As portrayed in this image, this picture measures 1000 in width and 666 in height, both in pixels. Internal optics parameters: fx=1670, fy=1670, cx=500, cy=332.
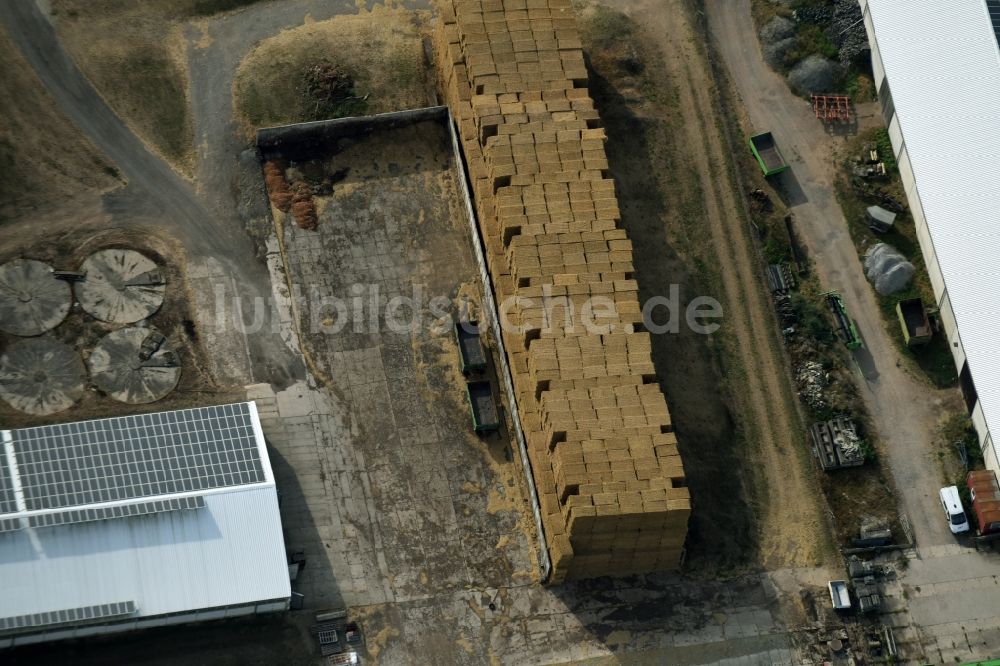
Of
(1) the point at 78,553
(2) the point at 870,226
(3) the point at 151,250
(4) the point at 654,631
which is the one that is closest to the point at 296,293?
(3) the point at 151,250

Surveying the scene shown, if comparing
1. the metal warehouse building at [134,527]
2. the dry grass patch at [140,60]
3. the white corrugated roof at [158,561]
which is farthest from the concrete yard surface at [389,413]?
the dry grass patch at [140,60]

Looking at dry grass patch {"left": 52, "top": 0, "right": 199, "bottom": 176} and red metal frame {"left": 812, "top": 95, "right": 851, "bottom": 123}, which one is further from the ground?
dry grass patch {"left": 52, "top": 0, "right": 199, "bottom": 176}

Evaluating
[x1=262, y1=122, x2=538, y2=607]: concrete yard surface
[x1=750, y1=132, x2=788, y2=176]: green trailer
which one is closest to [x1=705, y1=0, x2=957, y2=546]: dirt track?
[x1=750, y1=132, x2=788, y2=176]: green trailer

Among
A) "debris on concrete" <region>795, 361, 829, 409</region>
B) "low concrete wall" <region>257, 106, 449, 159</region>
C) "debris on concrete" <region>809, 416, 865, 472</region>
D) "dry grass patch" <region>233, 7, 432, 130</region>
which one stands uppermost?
"dry grass patch" <region>233, 7, 432, 130</region>

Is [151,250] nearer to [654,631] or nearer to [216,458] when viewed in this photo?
[216,458]

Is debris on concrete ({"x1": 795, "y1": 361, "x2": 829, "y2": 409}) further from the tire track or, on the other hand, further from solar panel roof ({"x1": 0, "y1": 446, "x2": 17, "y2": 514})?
solar panel roof ({"x1": 0, "y1": 446, "x2": 17, "y2": 514})
